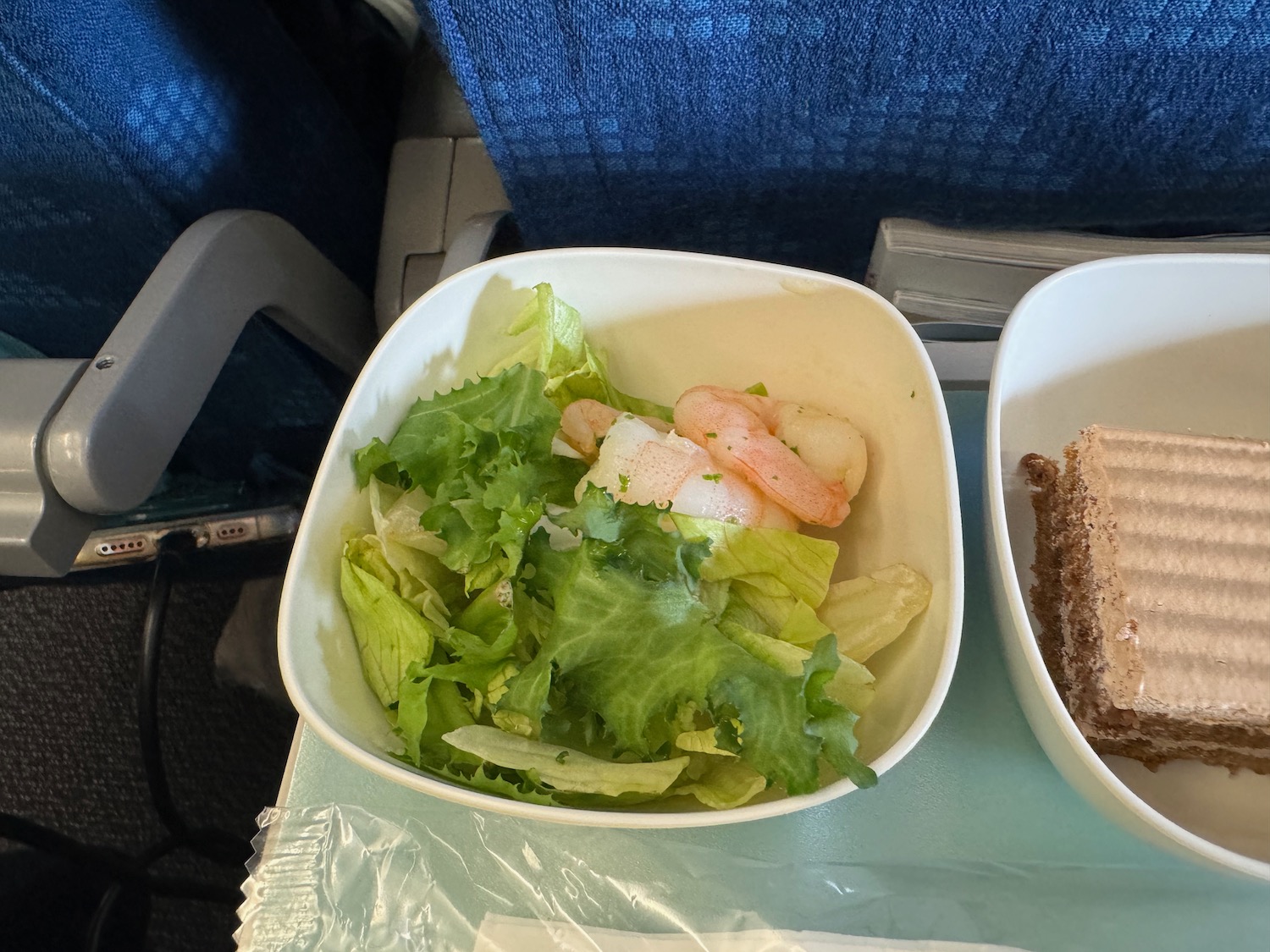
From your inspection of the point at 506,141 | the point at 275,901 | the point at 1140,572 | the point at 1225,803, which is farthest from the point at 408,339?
the point at 1225,803

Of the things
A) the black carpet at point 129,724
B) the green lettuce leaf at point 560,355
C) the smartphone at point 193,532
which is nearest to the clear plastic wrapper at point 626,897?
the green lettuce leaf at point 560,355

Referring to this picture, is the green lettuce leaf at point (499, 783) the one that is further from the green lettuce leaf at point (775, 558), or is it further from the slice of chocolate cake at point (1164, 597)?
the slice of chocolate cake at point (1164, 597)

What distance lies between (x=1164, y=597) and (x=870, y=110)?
360mm

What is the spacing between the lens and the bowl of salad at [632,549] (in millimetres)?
448

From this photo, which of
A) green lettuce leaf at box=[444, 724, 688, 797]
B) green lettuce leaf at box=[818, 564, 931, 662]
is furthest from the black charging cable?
green lettuce leaf at box=[818, 564, 931, 662]

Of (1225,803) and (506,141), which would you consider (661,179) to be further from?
(1225,803)

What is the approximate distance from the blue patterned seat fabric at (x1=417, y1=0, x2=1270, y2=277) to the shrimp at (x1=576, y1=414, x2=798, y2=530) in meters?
0.24

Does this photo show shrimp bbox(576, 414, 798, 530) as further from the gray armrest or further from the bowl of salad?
the gray armrest

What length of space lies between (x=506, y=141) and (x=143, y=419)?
0.32m

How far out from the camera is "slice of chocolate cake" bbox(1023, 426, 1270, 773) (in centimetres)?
44

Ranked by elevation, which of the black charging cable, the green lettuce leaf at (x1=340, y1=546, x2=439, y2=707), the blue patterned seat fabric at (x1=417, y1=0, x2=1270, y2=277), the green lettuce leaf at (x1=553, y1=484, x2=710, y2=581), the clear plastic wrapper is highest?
the blue patterned seat fabric at (x1=417, y1=0, x2=1270, y2=277)

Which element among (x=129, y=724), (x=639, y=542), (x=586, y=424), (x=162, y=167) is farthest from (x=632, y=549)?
(x=129, y=724)

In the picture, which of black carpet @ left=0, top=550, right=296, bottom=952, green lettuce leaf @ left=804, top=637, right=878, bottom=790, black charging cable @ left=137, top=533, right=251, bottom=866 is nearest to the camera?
green lettuce leaf @ left=804, top=637, right=878, bottom=790

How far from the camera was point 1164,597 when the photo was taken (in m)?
0.46
